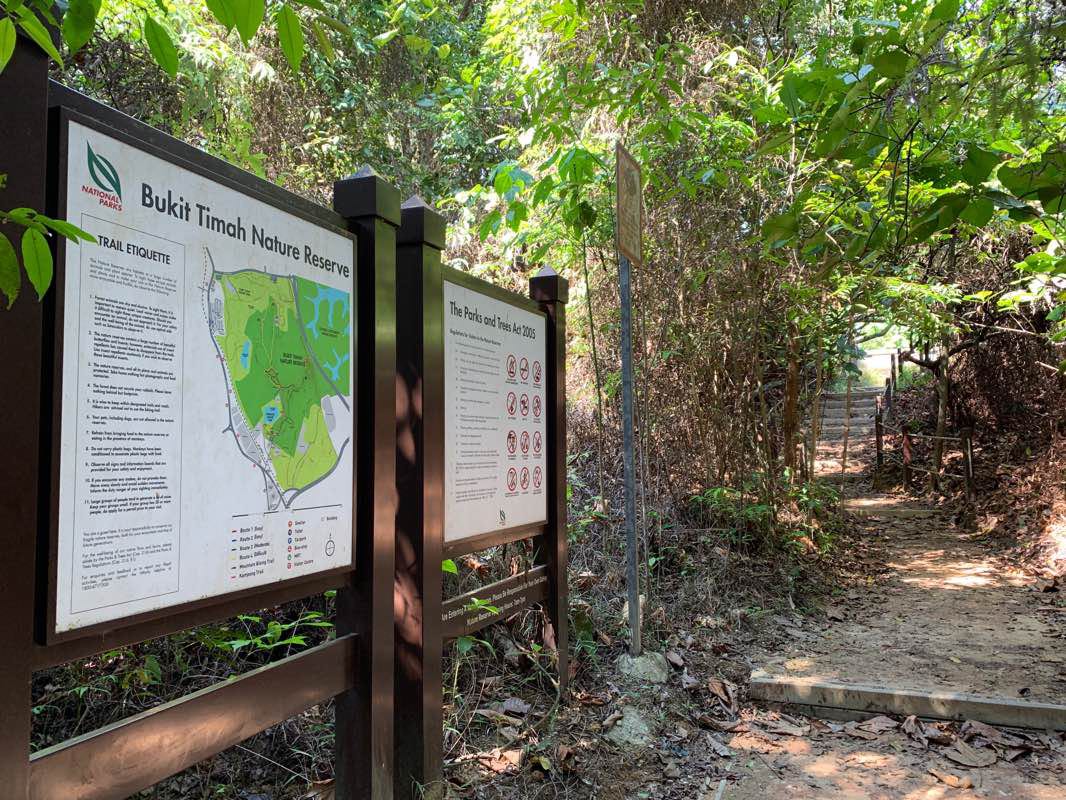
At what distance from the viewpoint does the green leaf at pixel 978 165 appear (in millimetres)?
2109

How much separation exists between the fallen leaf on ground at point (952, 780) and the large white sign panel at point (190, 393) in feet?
9.68

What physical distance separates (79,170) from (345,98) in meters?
8.73

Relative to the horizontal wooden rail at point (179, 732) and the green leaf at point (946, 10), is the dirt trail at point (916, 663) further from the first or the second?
the green leaf at point (946, 10)

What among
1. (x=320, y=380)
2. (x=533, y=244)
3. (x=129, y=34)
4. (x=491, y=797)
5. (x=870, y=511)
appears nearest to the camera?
(x=320, y=380)

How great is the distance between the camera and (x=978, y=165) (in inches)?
83.4

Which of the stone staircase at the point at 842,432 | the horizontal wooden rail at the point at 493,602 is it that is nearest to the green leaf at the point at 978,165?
the horizontal wooden rail at the point at 493,602

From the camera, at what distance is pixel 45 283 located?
3.46 ft

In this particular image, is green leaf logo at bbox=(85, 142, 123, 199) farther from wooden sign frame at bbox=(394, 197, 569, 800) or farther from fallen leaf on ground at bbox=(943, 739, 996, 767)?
fallen leaf on ground at bbox=(943, 739, 996, 767)

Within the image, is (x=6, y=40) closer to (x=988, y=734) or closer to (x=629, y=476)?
(x=629, y=476)

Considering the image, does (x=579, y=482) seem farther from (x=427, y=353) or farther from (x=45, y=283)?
(x=45, y=283)

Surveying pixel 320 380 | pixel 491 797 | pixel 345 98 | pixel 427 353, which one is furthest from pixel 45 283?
pixel 345 98

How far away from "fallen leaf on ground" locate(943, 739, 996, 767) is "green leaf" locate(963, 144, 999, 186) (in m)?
2.97

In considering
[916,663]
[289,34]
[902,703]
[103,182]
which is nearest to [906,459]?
[916,663]

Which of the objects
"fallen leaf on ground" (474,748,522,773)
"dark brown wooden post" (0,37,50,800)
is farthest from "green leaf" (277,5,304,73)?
"fallen leaf on ground" (474,748,522,773)
